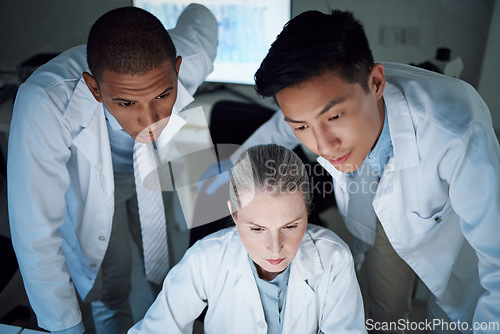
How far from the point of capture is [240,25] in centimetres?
107

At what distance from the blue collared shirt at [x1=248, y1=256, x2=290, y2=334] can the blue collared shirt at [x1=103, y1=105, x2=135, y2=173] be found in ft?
1.46

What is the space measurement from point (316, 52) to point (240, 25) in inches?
15.1

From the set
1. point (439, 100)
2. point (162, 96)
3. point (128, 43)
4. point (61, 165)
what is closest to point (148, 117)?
point (162, 96)

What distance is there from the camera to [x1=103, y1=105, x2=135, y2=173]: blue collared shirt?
103cm

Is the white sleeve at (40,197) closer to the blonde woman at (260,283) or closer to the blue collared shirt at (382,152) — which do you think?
the blonde woman at (260,283)

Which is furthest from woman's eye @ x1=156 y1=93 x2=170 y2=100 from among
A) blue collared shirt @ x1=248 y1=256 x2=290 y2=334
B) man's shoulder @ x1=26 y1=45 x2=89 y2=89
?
blue collared shirt @ x1=248 y1=256 x2=290 y2=334

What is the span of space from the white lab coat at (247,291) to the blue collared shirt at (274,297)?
2cm

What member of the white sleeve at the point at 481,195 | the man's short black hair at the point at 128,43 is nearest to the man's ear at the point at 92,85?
the man's short black hair at the point at 128,43

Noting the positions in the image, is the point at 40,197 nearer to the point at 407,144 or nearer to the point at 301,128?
the point at 301,128

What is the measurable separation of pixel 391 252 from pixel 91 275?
35.1 inches

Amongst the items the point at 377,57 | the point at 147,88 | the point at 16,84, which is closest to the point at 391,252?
the point at 377,57

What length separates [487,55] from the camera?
1019 mm

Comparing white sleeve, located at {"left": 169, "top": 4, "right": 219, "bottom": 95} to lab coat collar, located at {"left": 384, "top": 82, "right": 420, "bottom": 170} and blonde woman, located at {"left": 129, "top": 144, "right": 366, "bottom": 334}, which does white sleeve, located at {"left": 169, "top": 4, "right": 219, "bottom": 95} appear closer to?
blonde woman, located at {"left": 129, "top": 144, "right": 366, "bottom": 334}

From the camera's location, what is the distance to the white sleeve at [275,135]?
1.21 meters
